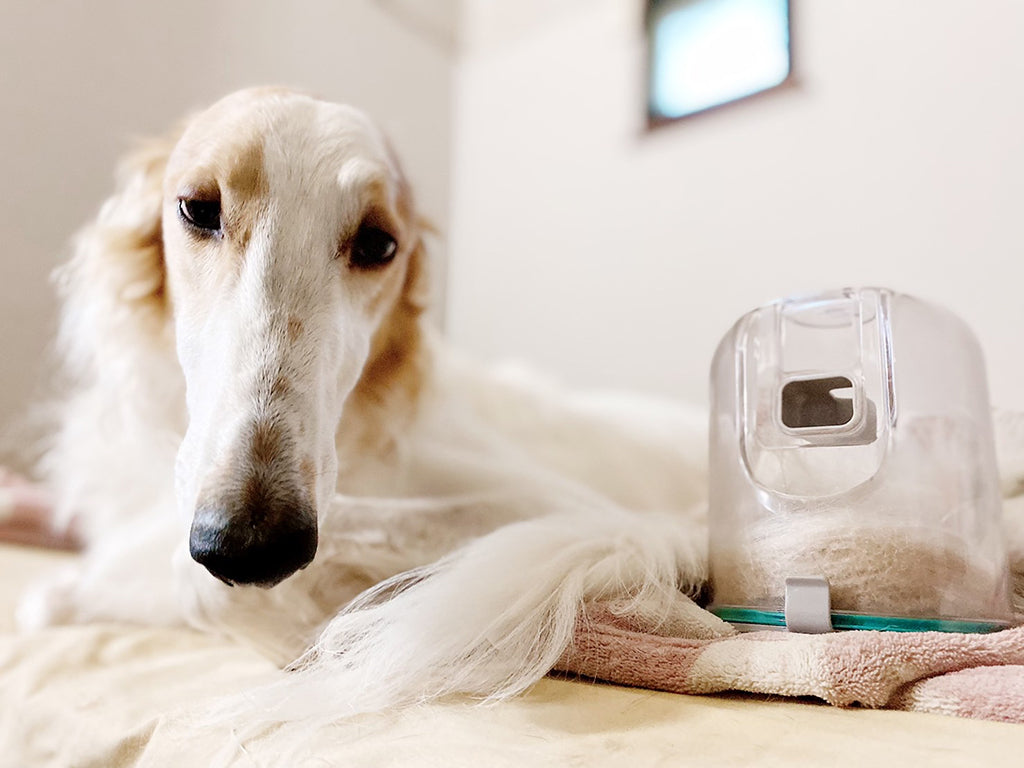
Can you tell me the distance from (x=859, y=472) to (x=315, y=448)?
17.4 inches

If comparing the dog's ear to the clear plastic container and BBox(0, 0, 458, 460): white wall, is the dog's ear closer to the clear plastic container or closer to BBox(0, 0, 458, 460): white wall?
BBox(0, 0, 458, 460): white wall

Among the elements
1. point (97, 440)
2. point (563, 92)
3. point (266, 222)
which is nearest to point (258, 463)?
point (266, 222)

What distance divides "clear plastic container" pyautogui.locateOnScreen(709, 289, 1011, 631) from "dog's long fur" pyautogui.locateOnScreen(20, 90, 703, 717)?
0.09m

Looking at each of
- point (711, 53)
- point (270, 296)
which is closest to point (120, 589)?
point (270, 296)

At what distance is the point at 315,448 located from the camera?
579 millimetres

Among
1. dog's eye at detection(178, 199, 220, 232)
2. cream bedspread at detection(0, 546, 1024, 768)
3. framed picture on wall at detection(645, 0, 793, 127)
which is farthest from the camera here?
framed picture on wall at detection(645, 0, 793, 127)

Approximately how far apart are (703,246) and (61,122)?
56.8 inches

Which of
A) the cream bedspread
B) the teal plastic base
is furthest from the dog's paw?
the teal plastic base

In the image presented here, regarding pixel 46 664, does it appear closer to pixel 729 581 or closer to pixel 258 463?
pixel 258 463

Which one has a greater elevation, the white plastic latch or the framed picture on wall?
the framed picture on wall

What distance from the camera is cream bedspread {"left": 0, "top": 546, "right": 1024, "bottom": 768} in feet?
1.42

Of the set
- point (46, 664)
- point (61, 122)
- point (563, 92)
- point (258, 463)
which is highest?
point (563, 92)

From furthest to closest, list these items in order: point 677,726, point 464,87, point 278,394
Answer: point 464,87, point 278,394, point 677,726

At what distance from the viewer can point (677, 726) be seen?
0.48 meters
